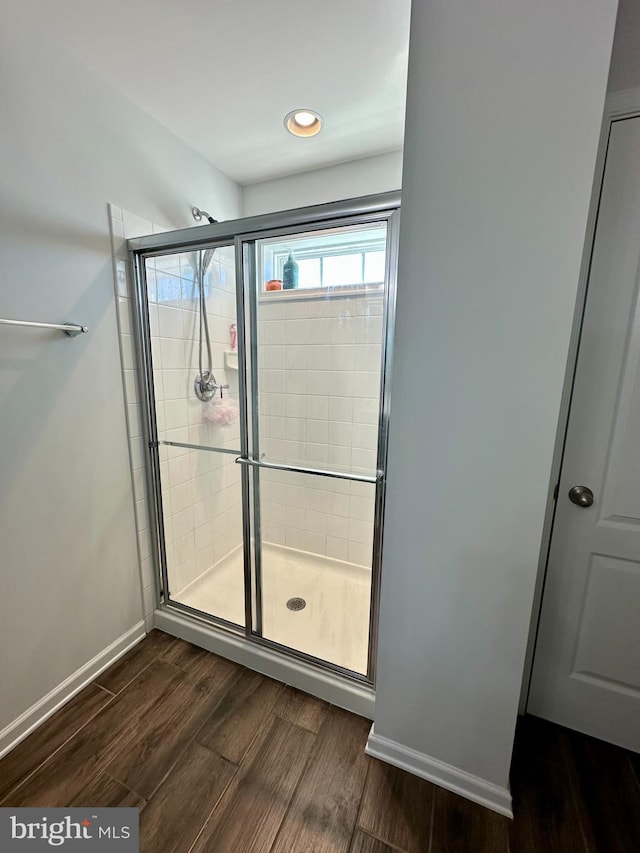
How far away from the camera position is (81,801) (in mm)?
1104

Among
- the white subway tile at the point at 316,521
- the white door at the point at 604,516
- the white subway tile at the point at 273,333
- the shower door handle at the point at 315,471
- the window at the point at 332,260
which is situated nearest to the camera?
the white door at the point at 604,516

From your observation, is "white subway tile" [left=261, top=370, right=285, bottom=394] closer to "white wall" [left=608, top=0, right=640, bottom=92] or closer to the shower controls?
the shower controls

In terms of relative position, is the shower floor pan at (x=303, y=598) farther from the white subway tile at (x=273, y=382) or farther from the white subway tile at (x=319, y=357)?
the white subway tile at (x=319, y=357)

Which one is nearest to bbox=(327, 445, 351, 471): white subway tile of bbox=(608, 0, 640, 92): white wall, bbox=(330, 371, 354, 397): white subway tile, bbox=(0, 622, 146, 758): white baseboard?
bbox=(330, 371, 354, 397): white subway tile

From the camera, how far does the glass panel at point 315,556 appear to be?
5.90 feet

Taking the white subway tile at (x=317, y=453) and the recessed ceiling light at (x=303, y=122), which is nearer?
the recessed ceiling light at (x=303, y=122)

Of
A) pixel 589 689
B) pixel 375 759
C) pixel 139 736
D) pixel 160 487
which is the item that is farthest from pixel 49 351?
pixel 589 689

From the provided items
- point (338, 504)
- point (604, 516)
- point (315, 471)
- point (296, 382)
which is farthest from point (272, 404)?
point (604, 516)

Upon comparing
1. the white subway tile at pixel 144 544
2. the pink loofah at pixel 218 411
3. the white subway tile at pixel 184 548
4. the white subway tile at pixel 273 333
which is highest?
the white subway tile at pixel 273 333

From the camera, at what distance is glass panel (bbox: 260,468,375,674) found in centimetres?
180

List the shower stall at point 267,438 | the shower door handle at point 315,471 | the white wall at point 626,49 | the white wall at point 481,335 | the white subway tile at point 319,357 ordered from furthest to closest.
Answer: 1. the white subway tile at point 319,357
2. the shower stall at point 267,438
3. the shower door handle at point 315,471
4. the white wall at point 626,49
5. the white wall at point 481,335

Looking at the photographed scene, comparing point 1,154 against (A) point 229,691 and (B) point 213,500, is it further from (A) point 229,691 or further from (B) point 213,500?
(A) point 229,691
